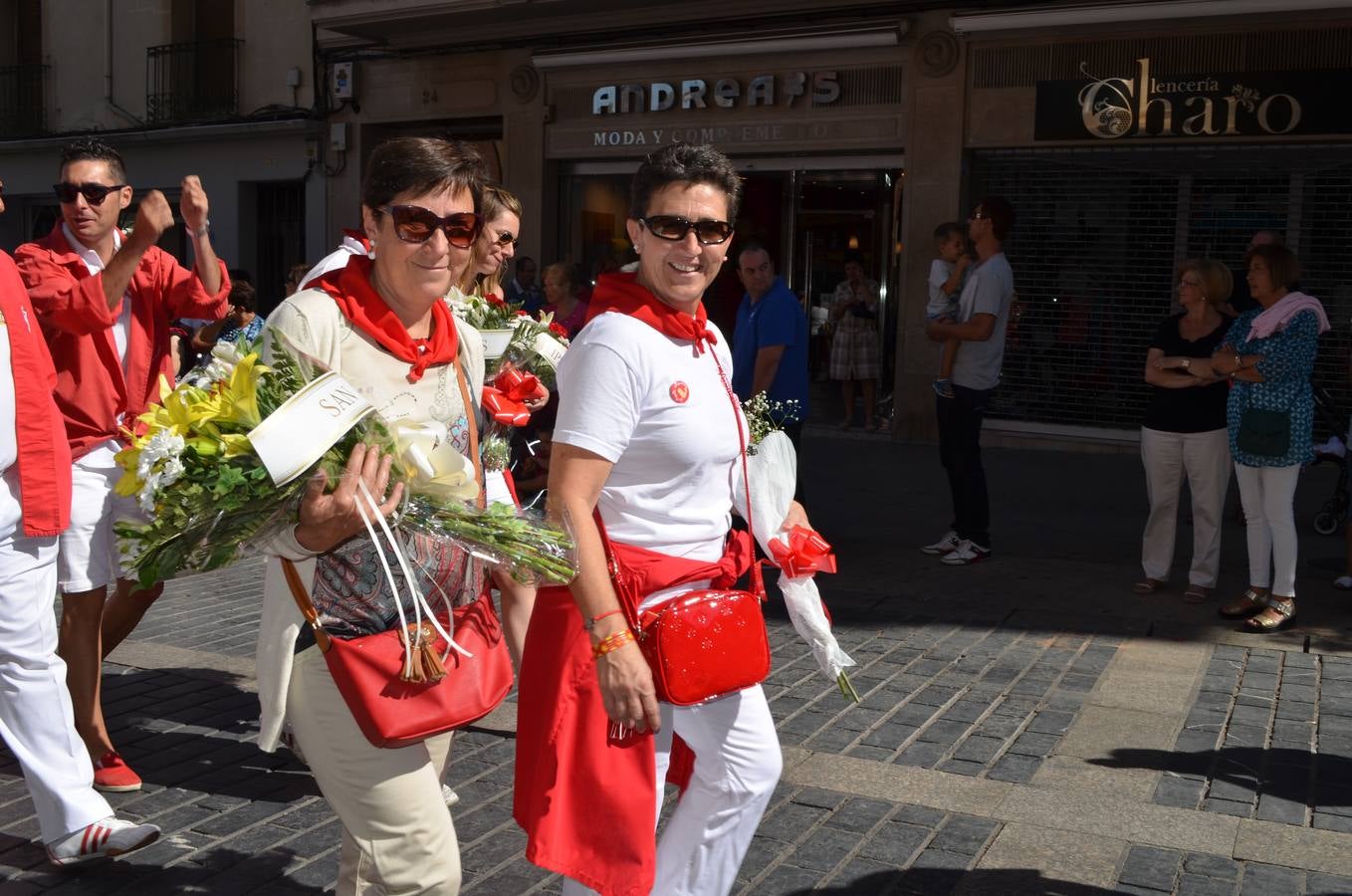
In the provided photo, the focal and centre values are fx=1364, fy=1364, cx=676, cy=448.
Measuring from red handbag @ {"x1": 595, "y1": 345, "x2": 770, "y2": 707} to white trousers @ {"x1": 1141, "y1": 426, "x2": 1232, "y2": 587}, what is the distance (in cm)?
524

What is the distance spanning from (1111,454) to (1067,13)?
4.56 meters

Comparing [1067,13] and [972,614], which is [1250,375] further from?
[1067,13]

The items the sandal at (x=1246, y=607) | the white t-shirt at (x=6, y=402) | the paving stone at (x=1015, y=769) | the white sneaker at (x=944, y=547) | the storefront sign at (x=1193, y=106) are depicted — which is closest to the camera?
the white t-shirt at (x=6, y=402)

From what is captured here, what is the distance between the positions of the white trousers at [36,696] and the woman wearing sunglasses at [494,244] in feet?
5.93

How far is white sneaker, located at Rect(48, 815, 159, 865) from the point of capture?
3.79 metres

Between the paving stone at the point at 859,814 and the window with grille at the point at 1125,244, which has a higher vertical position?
the window with grille at the point at 1125,244

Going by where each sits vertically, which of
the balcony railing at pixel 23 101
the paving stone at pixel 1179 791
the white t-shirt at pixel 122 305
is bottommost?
the paving stone at pixel 1179 791

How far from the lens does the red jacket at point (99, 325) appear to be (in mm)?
4215

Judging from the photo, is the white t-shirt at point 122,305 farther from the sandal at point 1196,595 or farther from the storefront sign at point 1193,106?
the storefront sign at point 1193,106

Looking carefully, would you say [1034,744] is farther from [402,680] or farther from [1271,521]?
[402,680]

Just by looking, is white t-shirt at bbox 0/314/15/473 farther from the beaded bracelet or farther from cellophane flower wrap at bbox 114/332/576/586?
the beaded bracelet

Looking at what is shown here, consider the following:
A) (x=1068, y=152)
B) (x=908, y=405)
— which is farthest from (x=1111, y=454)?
(x=1068, y=152)

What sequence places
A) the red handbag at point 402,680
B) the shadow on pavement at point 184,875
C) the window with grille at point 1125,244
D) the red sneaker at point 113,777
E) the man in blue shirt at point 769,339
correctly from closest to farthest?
the red handbag at point 402,680
the shadow on pavement at point 184,875
the red sneaker at point 113,777
the man in blue shirt at point 769,339
the window with grille at point 1125,244

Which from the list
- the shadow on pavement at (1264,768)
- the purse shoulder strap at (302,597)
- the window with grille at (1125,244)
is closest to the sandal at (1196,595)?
the shadow on pavement at (1264,768)
